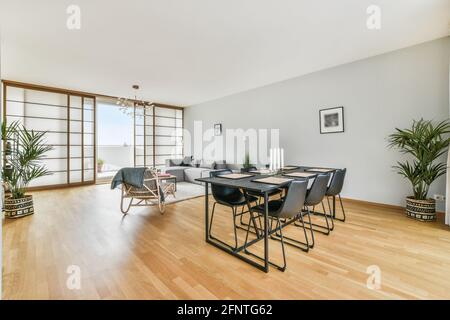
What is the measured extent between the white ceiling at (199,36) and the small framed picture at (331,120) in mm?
840

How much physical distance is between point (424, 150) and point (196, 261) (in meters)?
3.29

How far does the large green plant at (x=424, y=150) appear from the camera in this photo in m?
2.82

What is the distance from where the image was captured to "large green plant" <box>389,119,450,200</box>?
282 centimetres

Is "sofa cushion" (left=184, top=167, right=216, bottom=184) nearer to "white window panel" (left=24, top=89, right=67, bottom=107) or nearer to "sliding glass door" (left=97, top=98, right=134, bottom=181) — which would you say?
"sliding glass door" (left=97, top=98, right=134, bottom=181)

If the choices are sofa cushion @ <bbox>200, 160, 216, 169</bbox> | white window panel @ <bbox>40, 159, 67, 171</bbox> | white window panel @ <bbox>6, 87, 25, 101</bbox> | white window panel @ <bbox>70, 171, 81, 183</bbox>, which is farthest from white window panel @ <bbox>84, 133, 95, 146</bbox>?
sofa cushion @ <bbox>200, 160, 216, 169</bbox>

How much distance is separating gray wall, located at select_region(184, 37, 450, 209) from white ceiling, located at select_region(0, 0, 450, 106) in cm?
24

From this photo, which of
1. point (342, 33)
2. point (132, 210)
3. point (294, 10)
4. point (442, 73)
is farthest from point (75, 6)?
point (442, 73)

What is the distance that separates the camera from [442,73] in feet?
9.69

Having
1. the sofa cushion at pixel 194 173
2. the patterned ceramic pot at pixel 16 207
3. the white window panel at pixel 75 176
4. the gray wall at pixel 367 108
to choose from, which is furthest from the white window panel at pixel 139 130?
the gray wall at pixel 367 108

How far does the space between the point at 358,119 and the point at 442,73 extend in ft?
3.77

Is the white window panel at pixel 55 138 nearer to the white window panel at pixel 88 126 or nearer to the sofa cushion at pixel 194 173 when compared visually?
the white window panel at pixel 88 126

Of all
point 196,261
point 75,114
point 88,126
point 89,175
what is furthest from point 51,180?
point 196,261

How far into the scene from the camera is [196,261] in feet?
6.35

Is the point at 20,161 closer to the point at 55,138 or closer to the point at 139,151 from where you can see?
the point at 55,138
